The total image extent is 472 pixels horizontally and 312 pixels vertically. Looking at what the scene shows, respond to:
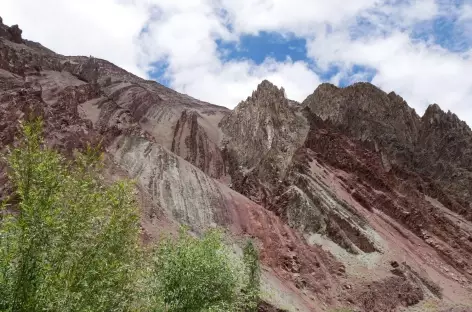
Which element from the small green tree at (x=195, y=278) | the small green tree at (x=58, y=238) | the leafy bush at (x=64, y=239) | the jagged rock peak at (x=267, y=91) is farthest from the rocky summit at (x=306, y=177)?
the small green tree at (x=58, y=238)

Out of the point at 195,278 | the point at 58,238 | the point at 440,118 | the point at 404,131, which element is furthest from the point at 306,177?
the point at 58,238

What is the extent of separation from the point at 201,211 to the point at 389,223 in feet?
111

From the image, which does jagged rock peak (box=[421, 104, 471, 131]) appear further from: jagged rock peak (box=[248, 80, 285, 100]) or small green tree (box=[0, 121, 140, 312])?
small green tree (box=[0, 121, 140, 312])

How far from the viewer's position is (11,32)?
132125 millimetres

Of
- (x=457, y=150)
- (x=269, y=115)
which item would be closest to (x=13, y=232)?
(x=269, y=115)

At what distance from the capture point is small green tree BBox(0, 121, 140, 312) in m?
13.4

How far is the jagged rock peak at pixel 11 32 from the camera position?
12850 cm

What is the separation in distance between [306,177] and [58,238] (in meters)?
66.6

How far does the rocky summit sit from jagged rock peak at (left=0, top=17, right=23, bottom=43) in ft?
2.01

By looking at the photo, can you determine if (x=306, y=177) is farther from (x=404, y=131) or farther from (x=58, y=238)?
(x=58, y=238)

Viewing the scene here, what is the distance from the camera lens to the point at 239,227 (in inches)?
2425

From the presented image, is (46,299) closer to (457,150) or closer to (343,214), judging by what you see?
(343,214)

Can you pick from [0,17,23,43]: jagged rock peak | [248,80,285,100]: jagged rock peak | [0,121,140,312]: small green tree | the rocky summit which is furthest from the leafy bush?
[0,17,23,43]: jagged rock peak

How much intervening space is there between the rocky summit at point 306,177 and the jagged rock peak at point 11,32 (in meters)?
0.61
